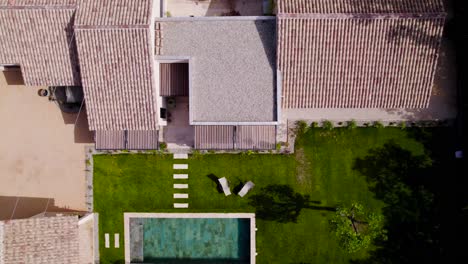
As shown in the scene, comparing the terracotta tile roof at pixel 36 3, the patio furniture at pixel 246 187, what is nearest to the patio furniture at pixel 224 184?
the patio furniture at pixel 246 187

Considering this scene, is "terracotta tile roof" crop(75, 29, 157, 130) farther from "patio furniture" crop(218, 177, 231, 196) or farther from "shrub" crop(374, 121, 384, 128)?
"shrub" crop(374, 121, 384, 128)

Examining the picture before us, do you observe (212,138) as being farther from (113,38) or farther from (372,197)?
(372,197)

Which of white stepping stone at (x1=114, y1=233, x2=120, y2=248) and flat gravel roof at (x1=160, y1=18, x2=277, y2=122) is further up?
flat gravel roof at (x1=160, y1=18, x2=277, y2=122)

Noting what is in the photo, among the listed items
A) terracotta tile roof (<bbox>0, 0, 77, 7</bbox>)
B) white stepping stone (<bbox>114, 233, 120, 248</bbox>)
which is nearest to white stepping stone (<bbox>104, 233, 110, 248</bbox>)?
white stepping stone (<bbox>114, 233, 120, 248</bbox>)

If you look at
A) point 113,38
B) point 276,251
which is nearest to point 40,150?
point 113,38

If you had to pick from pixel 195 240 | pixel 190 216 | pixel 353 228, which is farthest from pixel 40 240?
pixel 353 228
